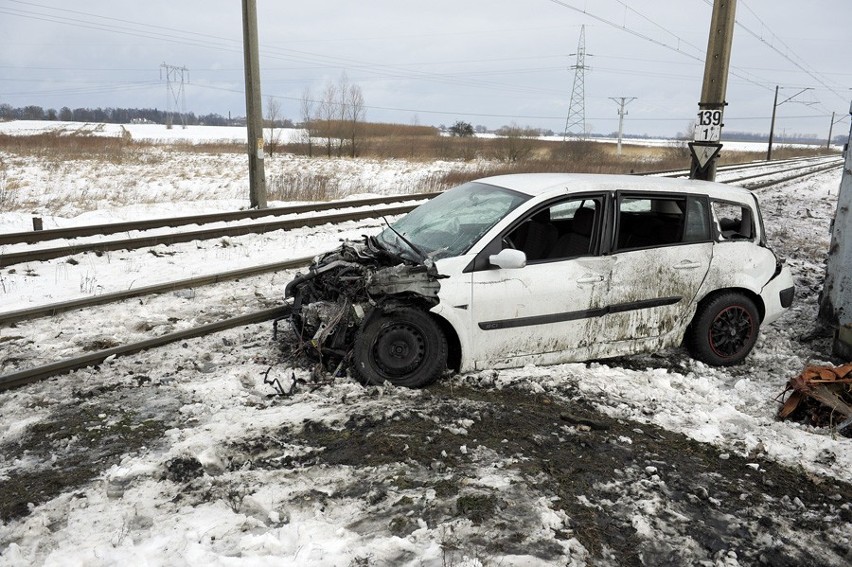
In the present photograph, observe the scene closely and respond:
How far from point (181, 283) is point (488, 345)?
4.78 meters

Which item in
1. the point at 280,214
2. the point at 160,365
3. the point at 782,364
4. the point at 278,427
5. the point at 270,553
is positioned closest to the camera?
the point at 270,553

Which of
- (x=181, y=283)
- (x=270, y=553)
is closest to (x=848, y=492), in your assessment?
(x=270, y=553)

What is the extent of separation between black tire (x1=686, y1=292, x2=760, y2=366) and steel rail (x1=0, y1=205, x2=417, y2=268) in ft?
28.5

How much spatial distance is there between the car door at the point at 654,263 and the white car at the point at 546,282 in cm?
1

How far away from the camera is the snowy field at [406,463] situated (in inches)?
119

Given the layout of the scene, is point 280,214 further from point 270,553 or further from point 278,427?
point 270,553

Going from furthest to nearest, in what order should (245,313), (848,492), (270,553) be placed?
(245,313), (848,492), (270,553)

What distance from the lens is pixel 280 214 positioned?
1485 cm

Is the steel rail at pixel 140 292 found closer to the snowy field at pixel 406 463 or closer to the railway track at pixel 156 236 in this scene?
the snowy field at pixel 406 463

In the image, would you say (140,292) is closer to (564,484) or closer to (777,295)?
(564,484)

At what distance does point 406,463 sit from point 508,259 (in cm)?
177

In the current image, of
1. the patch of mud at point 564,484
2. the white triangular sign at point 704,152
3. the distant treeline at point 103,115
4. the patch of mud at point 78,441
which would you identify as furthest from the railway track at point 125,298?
the distant treeline at point 103,115

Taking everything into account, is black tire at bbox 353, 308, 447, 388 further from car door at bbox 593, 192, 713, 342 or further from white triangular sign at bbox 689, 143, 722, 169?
white triangular sign at bbox 689, 143, 722, 169

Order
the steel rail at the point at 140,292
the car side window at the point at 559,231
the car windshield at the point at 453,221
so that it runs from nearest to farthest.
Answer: the car windshield at the point at 453,221, the car side window at the point at 559,231, the steel rail at the point at 140,292
